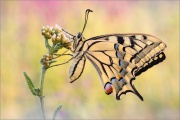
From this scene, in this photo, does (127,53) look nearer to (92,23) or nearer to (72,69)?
(72,69)

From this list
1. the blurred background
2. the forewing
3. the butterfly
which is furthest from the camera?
the blurred background

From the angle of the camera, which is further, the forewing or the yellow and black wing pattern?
the yellow and black wing pattern

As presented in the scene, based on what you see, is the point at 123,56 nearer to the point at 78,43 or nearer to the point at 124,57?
the point at 124,57

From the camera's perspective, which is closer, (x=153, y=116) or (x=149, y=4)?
(x=153, y=116)

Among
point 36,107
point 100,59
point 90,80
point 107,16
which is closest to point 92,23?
point 107,16

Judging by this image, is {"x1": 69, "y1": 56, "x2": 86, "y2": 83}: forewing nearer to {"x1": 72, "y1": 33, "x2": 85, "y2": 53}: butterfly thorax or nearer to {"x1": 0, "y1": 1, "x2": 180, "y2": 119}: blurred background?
{"x1": 72, "y1": 33, "x2": 85, "y2": 53}: butterfly thorax

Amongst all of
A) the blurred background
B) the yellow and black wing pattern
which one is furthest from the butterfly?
the blurred background

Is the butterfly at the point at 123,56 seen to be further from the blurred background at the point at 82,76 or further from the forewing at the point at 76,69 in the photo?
the blurred background at the point at 82,76
